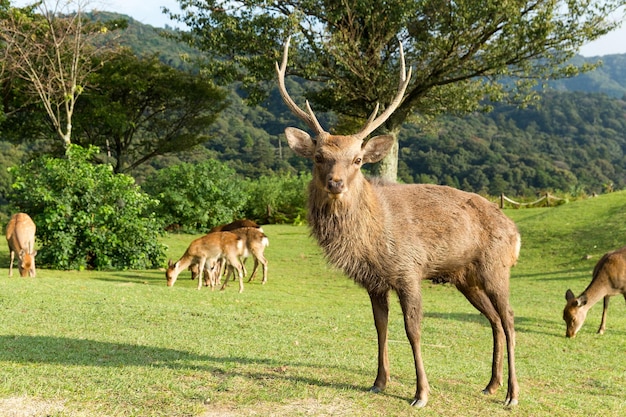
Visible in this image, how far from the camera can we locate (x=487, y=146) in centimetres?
6600

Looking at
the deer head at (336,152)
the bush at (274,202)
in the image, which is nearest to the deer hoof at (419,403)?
the deer head at (336,152)

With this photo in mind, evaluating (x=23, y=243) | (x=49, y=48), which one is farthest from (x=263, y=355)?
(x=49, y=48)

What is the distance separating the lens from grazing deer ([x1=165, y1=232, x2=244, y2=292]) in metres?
12.6

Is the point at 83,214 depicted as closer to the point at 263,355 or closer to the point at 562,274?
the point at 263,355

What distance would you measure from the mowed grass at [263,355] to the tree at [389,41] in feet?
24.4

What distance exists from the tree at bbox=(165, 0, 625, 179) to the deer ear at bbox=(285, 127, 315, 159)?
11.8m

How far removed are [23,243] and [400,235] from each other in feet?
34.2

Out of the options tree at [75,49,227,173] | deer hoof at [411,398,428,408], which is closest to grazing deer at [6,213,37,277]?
deer hoof at [411,398,428,408]

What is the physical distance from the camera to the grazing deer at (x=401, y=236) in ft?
15.9

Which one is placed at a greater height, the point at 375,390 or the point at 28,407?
the point at 28,407

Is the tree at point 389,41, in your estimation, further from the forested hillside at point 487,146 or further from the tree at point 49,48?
the forested hillside at point 487,146

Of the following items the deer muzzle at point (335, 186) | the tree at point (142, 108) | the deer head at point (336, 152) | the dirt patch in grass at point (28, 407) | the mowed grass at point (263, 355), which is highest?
the tree at point (142, 108)

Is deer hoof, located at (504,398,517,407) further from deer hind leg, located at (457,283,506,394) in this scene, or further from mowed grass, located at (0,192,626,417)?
deer hind leg, located at (457,283,506,394)

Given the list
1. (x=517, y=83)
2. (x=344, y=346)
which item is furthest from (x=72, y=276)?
(x=517, y=83)
